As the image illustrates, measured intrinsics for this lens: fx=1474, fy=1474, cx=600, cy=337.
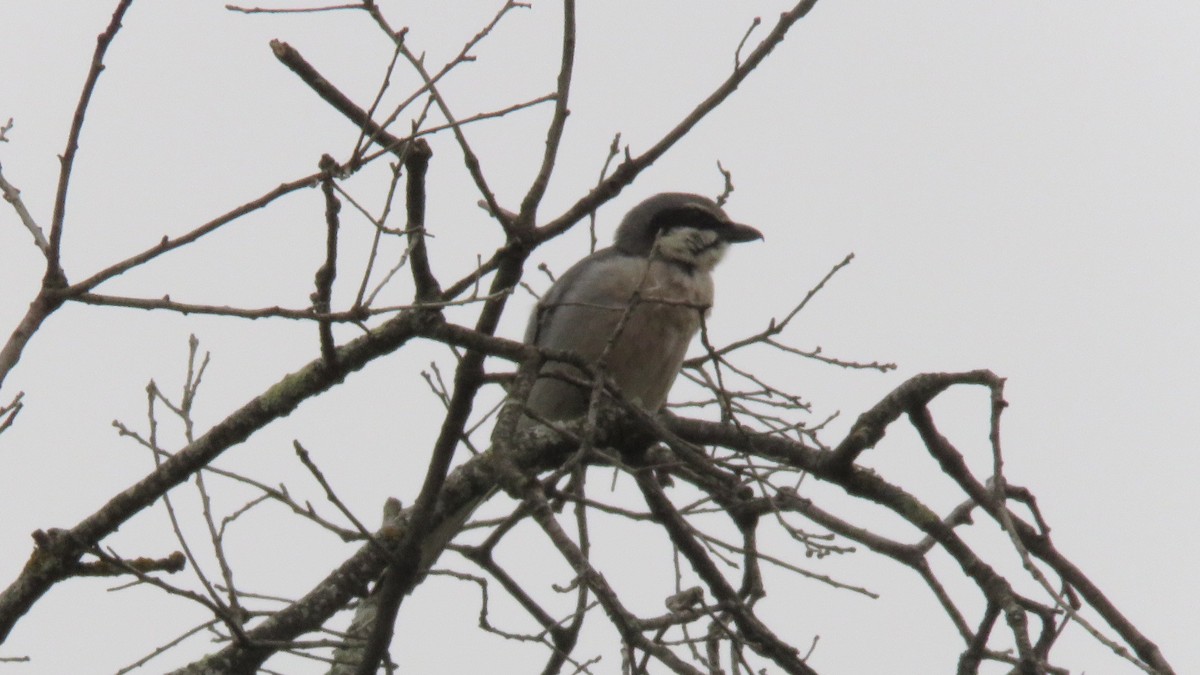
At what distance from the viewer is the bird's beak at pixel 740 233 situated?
715 cm

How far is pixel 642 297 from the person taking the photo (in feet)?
18.6

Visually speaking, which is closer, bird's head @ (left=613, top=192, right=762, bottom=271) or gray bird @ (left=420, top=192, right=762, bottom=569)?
gray bird @ (left=420, top=192, right=762, bottom=569)

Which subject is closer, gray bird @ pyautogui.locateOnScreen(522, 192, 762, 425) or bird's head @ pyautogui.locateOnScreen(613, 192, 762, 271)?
gray bird @ pyautogui.locateOnScreen(522, 192, 762, 425)

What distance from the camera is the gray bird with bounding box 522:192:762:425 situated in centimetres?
612

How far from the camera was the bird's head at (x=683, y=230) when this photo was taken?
689 centimetres

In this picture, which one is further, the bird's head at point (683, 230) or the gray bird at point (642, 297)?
the bird's head at point (683, 230)

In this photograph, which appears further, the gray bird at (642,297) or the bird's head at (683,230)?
the bird's head at (683,230)

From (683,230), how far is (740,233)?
34cm

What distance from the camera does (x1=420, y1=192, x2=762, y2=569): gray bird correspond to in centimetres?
612

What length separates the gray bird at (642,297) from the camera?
20.1ft

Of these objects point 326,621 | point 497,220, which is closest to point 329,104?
point 497,220

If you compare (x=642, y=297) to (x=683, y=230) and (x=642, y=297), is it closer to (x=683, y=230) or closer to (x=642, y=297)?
(x=642, y=297)

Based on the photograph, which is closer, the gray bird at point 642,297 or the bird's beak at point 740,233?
the gray bird at point 642,297

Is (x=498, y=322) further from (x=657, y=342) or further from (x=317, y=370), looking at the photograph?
(x=657, y=342)
